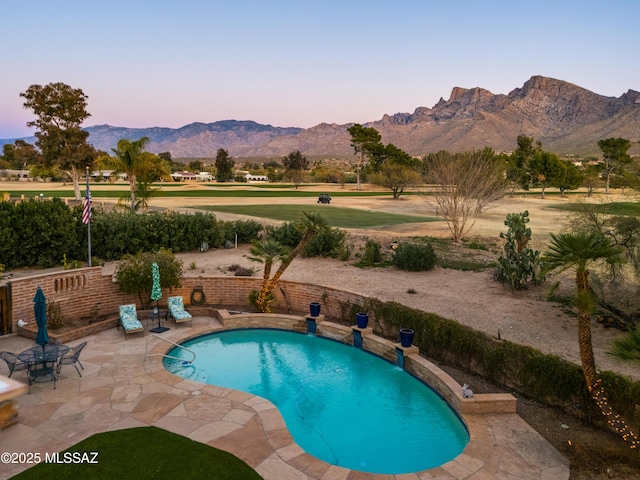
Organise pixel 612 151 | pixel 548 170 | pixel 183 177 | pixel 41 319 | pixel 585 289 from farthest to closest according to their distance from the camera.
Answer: pixel 183 177 → pixel 612 151 → pixel 548 170 → pixel 41 319 → pixel 585 289

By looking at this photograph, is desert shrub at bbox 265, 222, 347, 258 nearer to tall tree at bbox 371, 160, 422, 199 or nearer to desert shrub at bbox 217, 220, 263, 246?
desert shrub at bbox 217, 220, 263, 246

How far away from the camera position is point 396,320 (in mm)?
12992

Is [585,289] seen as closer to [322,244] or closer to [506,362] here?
[506,362]

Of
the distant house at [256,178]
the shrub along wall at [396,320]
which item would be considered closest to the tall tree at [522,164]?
the distant house at [256,178]

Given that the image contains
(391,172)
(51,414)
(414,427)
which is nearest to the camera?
(51,414)

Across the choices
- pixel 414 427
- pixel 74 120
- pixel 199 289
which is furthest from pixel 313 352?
pixel 74 120

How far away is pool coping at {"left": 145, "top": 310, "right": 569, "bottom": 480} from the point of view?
7020 mm

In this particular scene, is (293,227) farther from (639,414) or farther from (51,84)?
(51,84)

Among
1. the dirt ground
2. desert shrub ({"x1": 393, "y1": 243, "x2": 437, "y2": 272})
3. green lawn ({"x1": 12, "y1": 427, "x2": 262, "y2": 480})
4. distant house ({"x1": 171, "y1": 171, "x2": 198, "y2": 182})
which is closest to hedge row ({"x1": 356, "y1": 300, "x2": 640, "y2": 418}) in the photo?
the dirt ground

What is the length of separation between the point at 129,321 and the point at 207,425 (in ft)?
20.0

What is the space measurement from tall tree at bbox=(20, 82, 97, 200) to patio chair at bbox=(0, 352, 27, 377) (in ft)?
144

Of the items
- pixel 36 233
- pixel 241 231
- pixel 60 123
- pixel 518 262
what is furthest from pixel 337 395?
pixel 60 123

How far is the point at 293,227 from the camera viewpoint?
82.9ft

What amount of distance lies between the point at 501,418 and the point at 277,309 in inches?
353
